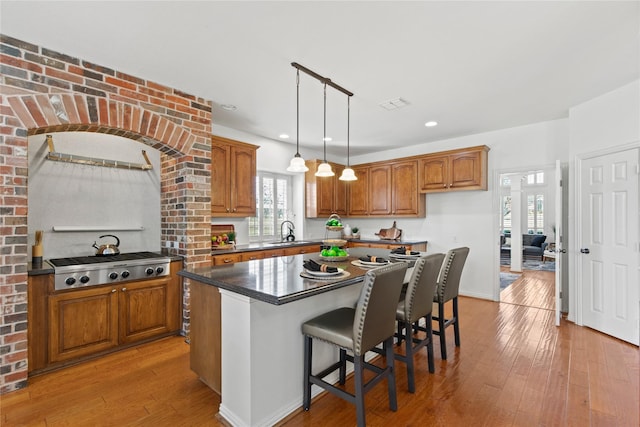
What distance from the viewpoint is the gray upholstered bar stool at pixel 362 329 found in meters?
1.70

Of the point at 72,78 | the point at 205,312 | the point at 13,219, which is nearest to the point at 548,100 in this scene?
the point at 205,312

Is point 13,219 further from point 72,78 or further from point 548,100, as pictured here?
point 548,100

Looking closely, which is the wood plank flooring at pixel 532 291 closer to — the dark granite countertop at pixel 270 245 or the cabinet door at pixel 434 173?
the dark granite countertop at pixel 270 245

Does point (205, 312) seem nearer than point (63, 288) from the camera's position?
Yes

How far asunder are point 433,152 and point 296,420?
4.58 m

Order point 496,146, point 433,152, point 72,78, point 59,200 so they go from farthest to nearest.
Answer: point 433,152 → point 496,146 → point 59,200 → point 72,78

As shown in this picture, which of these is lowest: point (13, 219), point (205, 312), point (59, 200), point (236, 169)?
point (205, 312)

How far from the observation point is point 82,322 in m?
2.62

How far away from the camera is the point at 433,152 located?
16.9ft

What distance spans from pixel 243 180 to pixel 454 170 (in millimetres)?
3315

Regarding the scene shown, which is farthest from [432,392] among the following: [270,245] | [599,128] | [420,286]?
[599,128]

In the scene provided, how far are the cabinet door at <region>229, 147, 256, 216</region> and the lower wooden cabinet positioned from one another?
124cm

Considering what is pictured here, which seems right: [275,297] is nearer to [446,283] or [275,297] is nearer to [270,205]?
[446,283]

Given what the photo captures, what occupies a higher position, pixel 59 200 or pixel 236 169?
pixel 236 169
